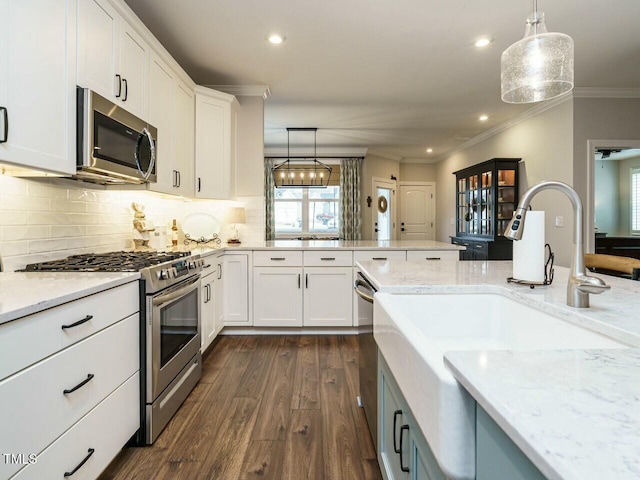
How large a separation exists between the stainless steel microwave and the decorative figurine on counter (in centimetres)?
53

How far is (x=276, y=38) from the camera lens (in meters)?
3.06

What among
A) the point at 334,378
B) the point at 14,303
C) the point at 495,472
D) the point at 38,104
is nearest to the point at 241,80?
the point at 38,104

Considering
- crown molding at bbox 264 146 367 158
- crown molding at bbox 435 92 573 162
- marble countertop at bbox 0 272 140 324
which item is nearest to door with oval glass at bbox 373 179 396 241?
crown molding at bbox 264 146 367 158

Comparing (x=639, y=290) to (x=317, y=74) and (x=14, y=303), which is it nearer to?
(x=14, y=303)

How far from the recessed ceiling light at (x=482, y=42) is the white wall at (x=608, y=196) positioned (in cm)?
632

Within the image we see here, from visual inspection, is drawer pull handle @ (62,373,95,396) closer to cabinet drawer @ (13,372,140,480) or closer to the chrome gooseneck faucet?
cabinet drawer @ (13,372,140,480)

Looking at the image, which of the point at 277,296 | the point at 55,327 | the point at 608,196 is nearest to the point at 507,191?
the point at 277,296

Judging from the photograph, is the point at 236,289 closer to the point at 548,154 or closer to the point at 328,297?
the point at 328,297

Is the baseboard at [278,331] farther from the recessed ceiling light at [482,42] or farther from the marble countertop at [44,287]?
→ the recessed ceiling light at [482,42]

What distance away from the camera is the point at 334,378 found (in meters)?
2.74

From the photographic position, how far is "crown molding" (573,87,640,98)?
13.5 feet

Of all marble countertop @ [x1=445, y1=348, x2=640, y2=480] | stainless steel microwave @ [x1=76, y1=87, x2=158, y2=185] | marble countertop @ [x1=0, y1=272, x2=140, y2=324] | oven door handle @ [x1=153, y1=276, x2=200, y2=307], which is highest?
stainless steel microwave @ [x1=76, y1=87, x2=158, y2=185]

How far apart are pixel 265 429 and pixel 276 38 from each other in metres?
2.87

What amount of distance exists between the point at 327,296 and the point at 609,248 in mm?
3841
